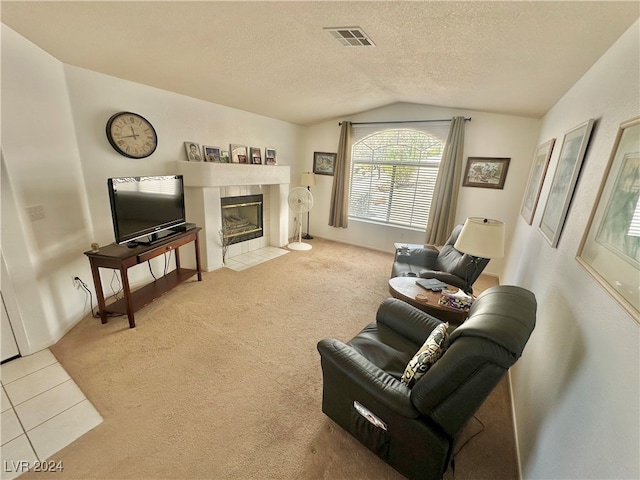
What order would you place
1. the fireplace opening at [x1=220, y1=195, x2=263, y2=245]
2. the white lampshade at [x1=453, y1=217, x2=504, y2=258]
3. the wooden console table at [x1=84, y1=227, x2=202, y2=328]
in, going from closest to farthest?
the white lampshade at [x1=453, y1=217, x2=504, y2=258] < the wooden console table at [x1=84, y1=227, x2=202, y2=328] < the fireplace opening at [x1=220, y1=195, x2=263, y2=245]

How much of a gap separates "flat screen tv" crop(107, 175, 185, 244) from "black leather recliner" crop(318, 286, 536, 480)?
211 centimetres

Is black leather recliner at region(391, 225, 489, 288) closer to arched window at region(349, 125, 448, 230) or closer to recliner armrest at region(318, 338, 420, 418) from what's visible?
arched window at region(349, 125, 448, 230)

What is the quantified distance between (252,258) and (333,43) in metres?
3.14

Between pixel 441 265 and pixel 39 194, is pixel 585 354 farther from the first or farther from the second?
pixel 39 194

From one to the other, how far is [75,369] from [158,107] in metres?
2.68

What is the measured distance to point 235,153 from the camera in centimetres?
405

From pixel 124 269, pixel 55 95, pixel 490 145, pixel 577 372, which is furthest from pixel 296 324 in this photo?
pixel 490 145

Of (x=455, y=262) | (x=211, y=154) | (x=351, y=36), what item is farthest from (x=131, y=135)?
(x=455, y=262)

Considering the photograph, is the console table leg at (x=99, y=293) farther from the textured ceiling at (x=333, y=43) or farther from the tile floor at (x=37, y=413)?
the textured ceiling at (x=333, y=43)

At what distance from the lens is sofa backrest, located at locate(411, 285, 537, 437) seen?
99 cm

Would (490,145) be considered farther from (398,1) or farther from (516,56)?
(398,1)

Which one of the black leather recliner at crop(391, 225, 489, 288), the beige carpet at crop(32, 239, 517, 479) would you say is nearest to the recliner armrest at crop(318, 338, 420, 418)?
the beige carpet at crop(32, 239, 517, 479)

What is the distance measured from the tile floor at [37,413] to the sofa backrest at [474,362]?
1950mm

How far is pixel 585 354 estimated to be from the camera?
1.08 metres
